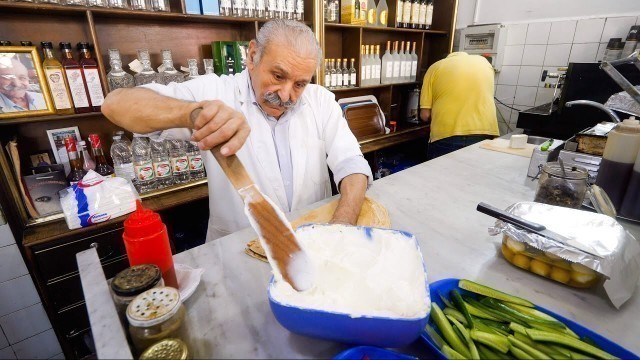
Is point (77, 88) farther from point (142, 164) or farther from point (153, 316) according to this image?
point (153, 316)

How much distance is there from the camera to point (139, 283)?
0.60 meters

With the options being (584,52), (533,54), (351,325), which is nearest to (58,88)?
(351,325)

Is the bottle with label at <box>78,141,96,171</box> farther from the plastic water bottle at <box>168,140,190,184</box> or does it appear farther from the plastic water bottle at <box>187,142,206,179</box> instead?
the plastic water bottle at <box>187,142,206,179</box>

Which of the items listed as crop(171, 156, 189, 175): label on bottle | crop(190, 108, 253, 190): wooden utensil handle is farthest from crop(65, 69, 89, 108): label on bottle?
crop(190, 108, 253, 190): wooden utensil handle

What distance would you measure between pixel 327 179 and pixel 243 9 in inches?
54.7

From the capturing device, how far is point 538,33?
3.15 metres

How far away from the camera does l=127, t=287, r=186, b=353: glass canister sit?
53 centimetres

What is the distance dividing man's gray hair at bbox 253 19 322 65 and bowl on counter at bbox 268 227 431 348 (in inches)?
39.5

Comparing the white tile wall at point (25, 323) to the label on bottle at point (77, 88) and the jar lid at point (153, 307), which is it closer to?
the label on bottle at point (77, 88)

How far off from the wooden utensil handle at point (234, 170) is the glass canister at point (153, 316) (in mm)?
282

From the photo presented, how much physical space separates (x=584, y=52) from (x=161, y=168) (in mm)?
3794

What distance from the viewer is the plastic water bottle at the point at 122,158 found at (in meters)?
1.87

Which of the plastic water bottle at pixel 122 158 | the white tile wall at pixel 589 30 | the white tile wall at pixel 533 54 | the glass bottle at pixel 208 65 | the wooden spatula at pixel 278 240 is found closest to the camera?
the wooden spatula at pixel 278 240

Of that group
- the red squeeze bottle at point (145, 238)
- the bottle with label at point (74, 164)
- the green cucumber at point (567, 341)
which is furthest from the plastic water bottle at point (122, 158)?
the green cucumber at point (567, 341)
